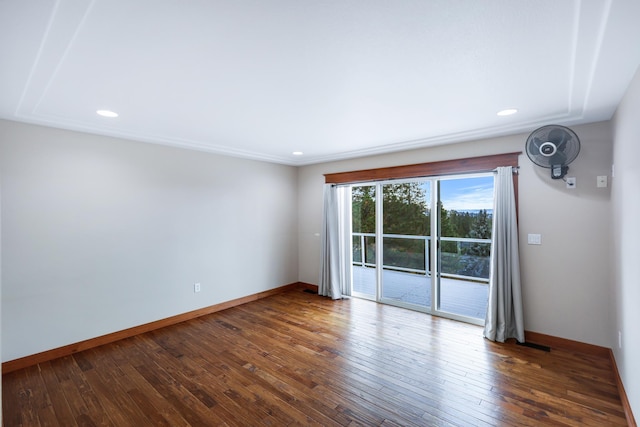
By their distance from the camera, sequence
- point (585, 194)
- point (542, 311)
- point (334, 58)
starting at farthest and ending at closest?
point (542, 311)
point (585, 194)
point (334, 58)

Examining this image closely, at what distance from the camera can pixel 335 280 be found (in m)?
5.14

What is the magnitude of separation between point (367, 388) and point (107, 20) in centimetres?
306

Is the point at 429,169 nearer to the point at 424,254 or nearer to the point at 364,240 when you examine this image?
the point at 424,254

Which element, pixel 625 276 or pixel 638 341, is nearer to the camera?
pixel 638 341

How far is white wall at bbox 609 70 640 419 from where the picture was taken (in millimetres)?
1934

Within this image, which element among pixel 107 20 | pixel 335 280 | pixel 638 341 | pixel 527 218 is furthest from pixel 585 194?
pixel 107 20

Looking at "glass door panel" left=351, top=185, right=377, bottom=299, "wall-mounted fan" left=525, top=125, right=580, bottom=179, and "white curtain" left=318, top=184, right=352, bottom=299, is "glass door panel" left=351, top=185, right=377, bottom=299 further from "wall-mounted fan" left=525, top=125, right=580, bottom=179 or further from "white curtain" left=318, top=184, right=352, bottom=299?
"wall-mounted fan" left=525, top=125, right=580, bottom=179

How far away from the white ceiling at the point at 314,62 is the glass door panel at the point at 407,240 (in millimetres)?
1481

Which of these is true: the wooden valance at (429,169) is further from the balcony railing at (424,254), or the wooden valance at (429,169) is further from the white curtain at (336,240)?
the balcony railing at (424,254)

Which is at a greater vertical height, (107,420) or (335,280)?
(335,280)

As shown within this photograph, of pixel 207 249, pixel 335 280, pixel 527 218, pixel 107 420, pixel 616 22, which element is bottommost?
pixel 107 420

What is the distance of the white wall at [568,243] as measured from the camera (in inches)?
119

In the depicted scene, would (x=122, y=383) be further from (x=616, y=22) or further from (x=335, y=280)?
(x=616, y=22)

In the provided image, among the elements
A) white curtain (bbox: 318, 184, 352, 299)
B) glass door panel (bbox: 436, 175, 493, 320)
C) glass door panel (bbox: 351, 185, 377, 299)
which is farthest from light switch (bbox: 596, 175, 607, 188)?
white curtain (bbox: 318, 184, 352, 299)
